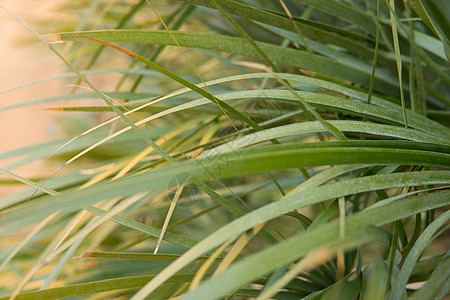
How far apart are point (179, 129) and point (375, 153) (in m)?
0.25

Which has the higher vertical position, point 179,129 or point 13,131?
point 13,131

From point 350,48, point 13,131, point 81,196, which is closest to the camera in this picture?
point 81,196

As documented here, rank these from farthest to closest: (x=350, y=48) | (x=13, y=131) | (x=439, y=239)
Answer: (x=13, y=131) → (x=439, y=239) → (x=350, y=48)

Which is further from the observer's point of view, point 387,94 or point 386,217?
point 387,94

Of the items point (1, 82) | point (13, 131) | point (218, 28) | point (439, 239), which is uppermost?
point (1, 82)

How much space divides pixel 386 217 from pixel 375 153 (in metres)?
0.04

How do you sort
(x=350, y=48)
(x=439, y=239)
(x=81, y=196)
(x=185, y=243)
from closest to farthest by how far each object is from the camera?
(x=81, y=196) → (x=185, y=243) → (x=350, y=48) → (x=439, y=239)

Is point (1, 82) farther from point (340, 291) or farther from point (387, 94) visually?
point (340, 291)

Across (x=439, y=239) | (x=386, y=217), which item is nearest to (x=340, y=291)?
(x=386, y=217)

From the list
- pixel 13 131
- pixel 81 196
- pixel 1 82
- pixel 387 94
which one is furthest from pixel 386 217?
pixel 1 82

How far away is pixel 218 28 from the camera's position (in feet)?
2.03

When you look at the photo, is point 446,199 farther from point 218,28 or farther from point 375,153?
point 218,28

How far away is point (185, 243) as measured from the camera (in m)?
0.28

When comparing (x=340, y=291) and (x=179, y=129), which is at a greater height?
(x=179, y=129)
